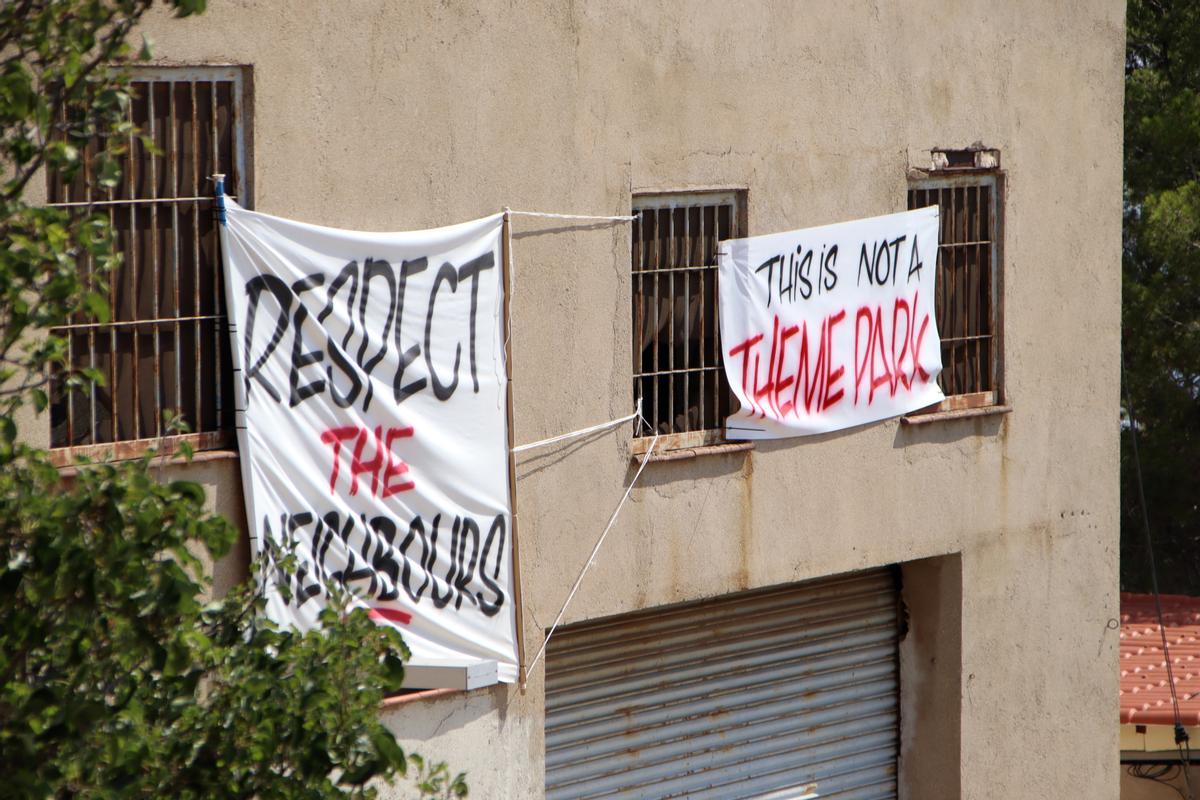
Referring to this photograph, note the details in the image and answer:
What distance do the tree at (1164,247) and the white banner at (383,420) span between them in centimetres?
1521

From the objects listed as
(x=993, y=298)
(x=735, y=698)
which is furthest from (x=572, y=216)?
(x=993, y=298)

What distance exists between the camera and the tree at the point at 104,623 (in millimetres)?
3607

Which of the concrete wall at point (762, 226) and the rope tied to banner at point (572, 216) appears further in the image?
the rope tied to banner at point (572, 216)

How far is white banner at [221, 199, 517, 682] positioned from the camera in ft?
21.7

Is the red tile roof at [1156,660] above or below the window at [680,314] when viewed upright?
below

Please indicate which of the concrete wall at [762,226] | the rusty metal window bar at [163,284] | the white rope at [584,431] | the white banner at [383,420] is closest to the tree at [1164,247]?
the concrete wall at [762,226]

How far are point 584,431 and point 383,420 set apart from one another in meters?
1.21

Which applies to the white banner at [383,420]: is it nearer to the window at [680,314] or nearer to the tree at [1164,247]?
the window at [680,314]

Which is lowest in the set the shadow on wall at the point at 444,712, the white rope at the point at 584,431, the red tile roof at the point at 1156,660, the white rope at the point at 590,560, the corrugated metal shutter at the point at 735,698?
the red tile roof at the point at 1156,660

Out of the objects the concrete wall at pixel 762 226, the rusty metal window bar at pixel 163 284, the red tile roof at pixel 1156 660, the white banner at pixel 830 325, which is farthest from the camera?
the red tile roof at pixel 1156 660

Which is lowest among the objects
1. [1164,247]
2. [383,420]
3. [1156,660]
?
[1156,660]

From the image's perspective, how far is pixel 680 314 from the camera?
27.8 ft

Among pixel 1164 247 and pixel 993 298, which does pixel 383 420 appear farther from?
pixel 1164 247

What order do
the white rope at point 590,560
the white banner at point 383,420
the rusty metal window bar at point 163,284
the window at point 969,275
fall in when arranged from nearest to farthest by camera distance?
1. the rusty metal window bar at point 163,284
2. the white banner at point 383,420
3. the white rope at point 590,560
4. the window at point 969,275
